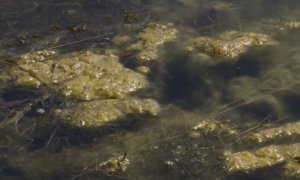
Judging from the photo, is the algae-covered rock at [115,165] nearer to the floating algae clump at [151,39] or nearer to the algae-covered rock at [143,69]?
the algae-covered rock at [143,69]

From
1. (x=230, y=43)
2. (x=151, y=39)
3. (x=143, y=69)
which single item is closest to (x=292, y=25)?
(x=230, y=43)

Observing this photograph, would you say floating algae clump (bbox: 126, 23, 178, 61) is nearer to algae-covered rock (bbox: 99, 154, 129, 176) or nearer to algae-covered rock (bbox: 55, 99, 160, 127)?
algae-covered rock (bbox: 55, 99, 160, 127)

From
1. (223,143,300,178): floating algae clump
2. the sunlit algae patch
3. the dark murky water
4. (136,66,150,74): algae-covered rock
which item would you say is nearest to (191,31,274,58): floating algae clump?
the dark murky water

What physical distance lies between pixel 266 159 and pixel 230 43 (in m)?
1.43

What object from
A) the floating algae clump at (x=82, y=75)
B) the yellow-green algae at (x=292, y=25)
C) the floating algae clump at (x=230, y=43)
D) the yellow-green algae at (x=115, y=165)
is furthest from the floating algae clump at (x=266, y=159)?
the yellow-green algae at (x=292, y=25)

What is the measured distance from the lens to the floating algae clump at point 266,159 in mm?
3388

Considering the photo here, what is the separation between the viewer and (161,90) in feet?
13.2

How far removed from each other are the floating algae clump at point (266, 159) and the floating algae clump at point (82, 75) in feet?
3.61

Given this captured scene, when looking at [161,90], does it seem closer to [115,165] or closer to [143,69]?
[143,69]

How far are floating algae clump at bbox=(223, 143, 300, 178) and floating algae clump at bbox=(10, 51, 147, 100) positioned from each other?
1101mm

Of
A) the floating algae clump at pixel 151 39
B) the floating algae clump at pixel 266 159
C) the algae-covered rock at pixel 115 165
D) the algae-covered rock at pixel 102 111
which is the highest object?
the floating algae clump at pixel 151 39

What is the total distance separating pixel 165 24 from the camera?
489 centimetres

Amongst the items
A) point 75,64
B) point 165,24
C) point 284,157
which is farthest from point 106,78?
point 284,157

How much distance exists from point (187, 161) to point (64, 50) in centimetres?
177
